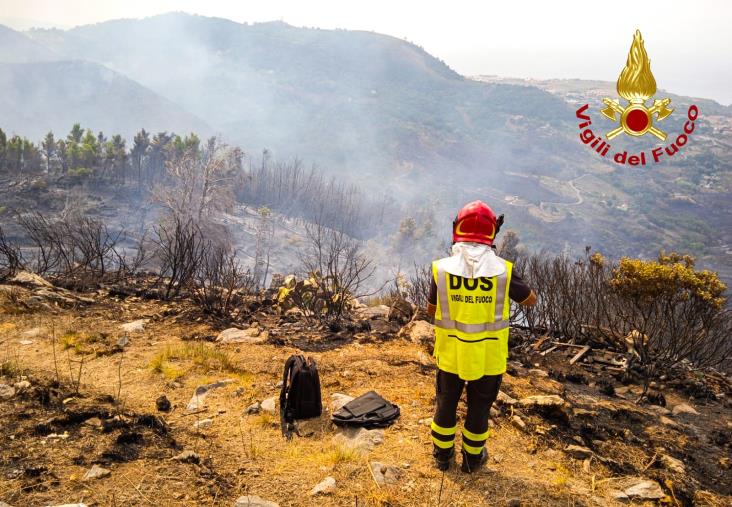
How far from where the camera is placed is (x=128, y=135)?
328 feet

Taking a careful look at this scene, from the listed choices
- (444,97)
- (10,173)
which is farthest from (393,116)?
(10,173)

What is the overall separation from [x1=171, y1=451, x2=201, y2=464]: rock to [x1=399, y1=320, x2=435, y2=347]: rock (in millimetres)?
3412

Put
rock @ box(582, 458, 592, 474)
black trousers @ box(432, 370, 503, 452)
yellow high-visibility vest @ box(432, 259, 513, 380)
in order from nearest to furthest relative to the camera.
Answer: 1. yellow high-visibility vest @ box(432, 259, 513, 380)
2. black trousers @ box(432, 370, 503, 452)
3. rock @ box(582, 458, 592, 474)

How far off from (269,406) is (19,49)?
16720 centimetres

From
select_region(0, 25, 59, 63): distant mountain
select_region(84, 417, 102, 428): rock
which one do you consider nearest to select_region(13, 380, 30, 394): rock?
select_region(84, 417, 102, 428): rock

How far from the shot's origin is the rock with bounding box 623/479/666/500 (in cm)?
295

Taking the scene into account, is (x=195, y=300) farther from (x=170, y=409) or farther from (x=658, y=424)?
Result: (x=658, y=424)

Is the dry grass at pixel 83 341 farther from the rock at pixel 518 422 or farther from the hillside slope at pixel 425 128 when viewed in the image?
the hillside slope at pixel 425 128

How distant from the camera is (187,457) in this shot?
117 inches

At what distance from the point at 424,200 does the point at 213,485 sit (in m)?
74.8

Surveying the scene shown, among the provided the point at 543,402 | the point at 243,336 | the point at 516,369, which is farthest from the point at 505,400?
the point at 243,336

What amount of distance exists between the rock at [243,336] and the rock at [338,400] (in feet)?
6.96

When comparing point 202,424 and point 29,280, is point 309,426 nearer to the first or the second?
point 202,424

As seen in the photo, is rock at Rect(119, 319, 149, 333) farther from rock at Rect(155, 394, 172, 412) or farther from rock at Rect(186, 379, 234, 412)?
rock at Rect(155, 394, 172, 412)
